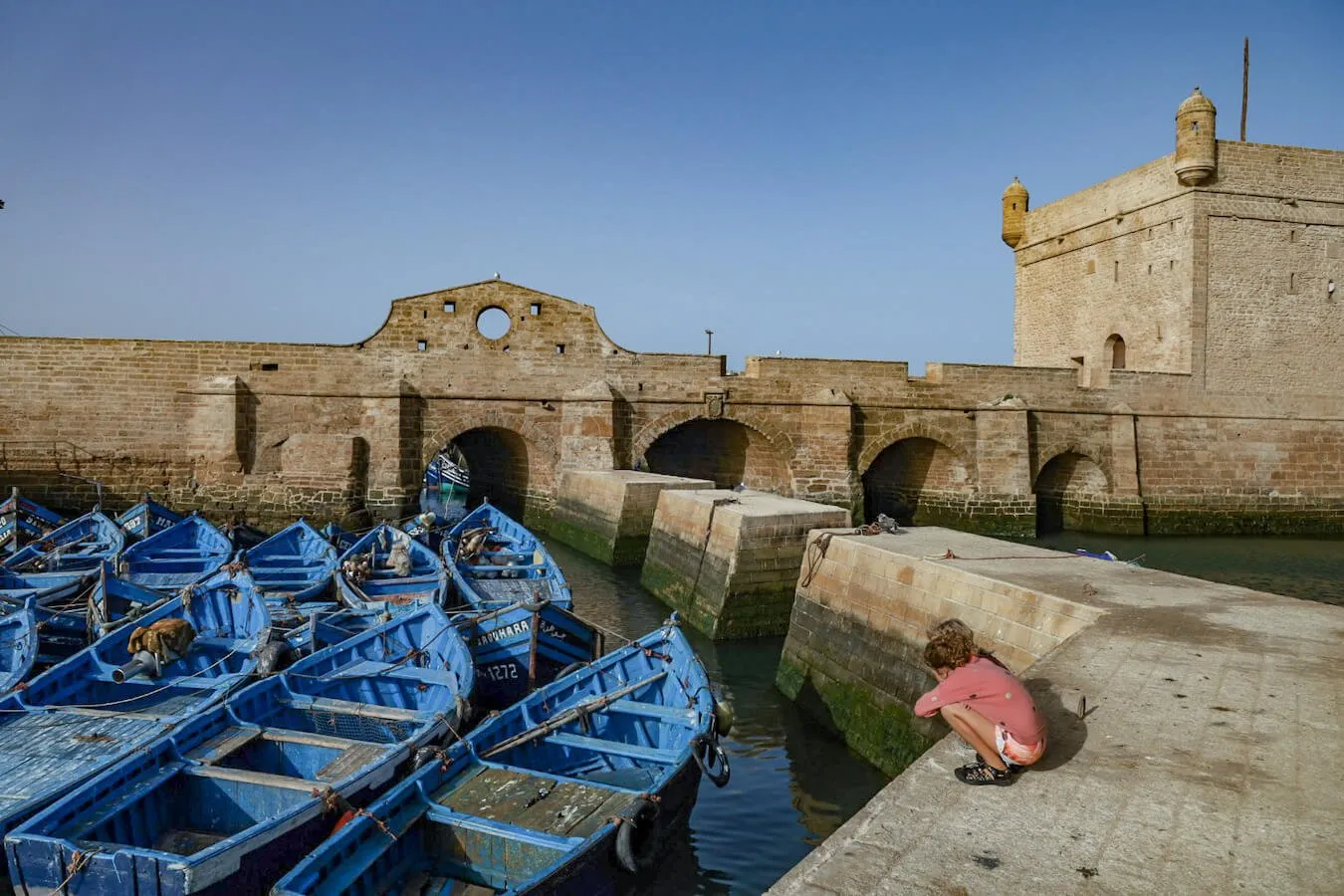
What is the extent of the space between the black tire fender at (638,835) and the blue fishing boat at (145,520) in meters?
14.6

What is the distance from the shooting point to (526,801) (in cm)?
594

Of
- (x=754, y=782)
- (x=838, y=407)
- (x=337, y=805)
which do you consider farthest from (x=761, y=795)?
(x=838, y=407)

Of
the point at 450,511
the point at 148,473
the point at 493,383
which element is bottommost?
the point at 450,511

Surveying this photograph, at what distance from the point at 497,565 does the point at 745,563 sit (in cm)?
419

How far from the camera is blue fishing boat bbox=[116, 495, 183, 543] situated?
55.3ft

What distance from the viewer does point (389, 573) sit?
44.3 feet

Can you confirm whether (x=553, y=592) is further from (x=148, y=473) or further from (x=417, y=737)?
(x=148, y=473)

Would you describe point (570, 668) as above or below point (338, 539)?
below

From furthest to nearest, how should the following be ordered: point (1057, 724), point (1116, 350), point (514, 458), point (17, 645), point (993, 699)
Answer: point (1116, 350)
point (514, 458)
point (17, 645)
point (1057, 724)
point (993, 699)

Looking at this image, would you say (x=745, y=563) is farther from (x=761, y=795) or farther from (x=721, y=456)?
(x=721, y=456)

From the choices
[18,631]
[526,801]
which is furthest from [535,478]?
[526,801]

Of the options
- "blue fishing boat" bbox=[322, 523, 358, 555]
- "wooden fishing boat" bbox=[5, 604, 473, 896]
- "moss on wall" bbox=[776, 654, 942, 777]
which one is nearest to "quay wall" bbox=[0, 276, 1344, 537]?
"blue fishing boat" bbox=[322, 523, 358, 555]

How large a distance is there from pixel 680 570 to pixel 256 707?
844 cm

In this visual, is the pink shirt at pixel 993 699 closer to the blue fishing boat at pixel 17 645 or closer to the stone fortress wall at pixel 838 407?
the blue fishing boat at pixel 17 645
